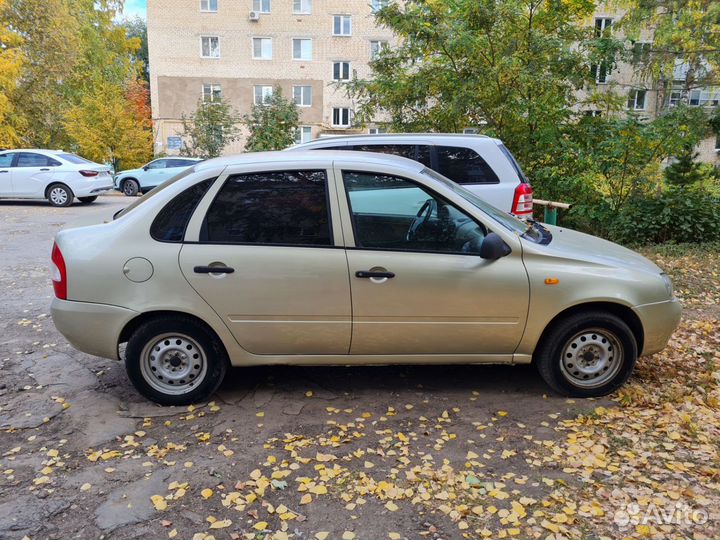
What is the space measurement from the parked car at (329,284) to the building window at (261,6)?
4043 cm

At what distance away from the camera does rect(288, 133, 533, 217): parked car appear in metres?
7.11

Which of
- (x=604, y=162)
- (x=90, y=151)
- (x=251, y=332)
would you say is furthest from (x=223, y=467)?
(x=90, y=151)

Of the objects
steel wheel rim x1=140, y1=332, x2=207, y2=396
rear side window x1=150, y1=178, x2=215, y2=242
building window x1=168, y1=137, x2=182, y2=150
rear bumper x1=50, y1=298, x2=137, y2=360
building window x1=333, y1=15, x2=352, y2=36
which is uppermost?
building window x1=333, y1=15, x2=352, y2=36

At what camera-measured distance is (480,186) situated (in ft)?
23.4

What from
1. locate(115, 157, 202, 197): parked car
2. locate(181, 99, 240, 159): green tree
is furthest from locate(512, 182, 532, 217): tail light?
locate(181, 99, 240, 159): green tree

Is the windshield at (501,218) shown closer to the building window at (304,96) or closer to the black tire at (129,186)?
the black tire at (129,186)

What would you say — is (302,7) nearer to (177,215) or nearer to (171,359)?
(177,215)

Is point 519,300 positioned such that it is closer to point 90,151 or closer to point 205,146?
point 205,146

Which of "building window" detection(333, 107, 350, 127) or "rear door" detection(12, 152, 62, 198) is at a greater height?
"building window" detection(333, 107, 350, 127)

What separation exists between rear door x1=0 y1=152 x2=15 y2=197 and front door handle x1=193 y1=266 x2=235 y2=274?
15.6 m

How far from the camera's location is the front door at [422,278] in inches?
166

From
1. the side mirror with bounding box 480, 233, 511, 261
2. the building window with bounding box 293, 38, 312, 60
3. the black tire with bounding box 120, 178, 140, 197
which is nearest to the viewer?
the side mirror with bounding box 480, 233, 511, 261

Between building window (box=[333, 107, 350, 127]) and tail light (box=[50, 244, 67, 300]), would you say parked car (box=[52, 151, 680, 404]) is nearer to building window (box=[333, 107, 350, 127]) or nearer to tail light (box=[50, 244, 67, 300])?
tail light (box=[50, 244, 67, 300])

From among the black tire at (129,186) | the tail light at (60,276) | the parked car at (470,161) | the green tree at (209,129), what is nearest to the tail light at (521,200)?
the parked car at (470,161)
